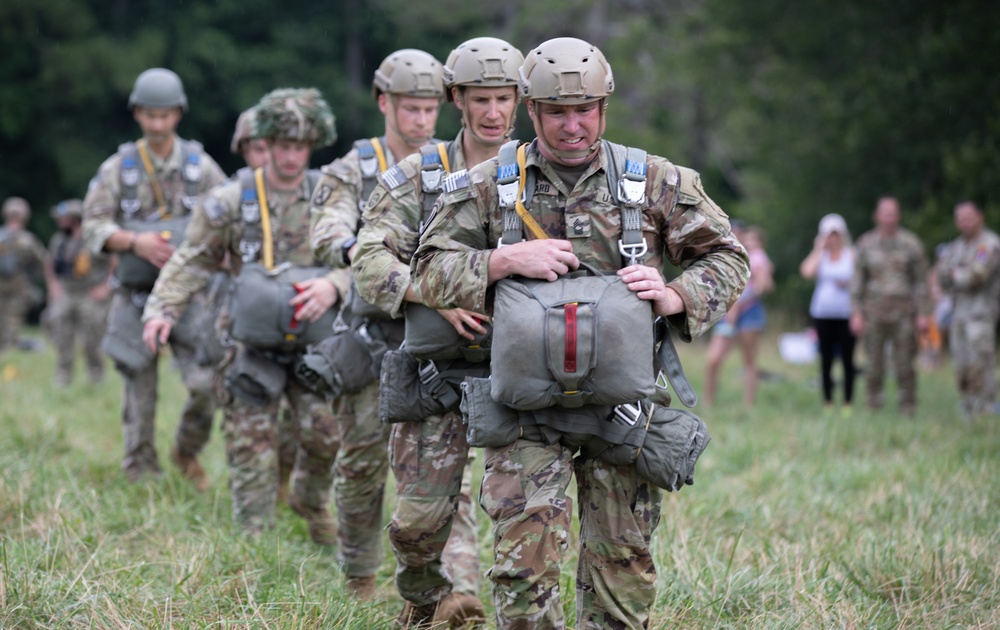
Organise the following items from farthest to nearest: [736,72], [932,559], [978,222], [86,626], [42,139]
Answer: [42,139], [736,72], [978,222], [932,559], [86,626]

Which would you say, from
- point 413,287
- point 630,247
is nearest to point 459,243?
point 413,287

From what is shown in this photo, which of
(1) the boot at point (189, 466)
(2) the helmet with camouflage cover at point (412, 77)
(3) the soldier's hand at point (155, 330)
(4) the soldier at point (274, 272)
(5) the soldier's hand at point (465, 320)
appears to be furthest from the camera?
(1) the boot at point (189, 466)

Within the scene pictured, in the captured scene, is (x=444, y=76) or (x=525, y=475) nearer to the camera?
(x=525, y=475)

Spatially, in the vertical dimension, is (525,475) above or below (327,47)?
below

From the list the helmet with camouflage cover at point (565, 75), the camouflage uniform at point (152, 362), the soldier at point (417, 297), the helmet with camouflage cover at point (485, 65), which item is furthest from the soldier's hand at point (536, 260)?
the camouflage uniform at point (152, 362)

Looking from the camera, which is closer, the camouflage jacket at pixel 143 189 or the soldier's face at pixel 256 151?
the soldier's face at pixel 256 151

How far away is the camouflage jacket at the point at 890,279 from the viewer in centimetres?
1338

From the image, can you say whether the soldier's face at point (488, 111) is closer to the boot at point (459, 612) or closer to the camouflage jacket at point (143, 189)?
the boot at point (459, 612)

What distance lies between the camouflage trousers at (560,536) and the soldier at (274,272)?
2.47 meters

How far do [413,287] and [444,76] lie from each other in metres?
1.05

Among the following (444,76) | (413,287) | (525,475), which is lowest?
(525,475)

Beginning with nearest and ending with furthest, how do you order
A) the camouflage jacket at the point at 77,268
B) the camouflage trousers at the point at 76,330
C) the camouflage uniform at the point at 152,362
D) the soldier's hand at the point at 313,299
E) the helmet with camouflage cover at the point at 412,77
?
1. the helmet with camouflage cover at the point at 412,77
2. the soldier's hand at the point at 313,299
3. the camouflage uniform at the point at 152,362
4. the camouflage trousers at the point at 76,330
5. the camouflage jacket at the point at 77,268

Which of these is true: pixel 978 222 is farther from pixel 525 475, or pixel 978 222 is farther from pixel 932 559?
pixel 525 475

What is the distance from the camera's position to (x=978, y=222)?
12.7m
